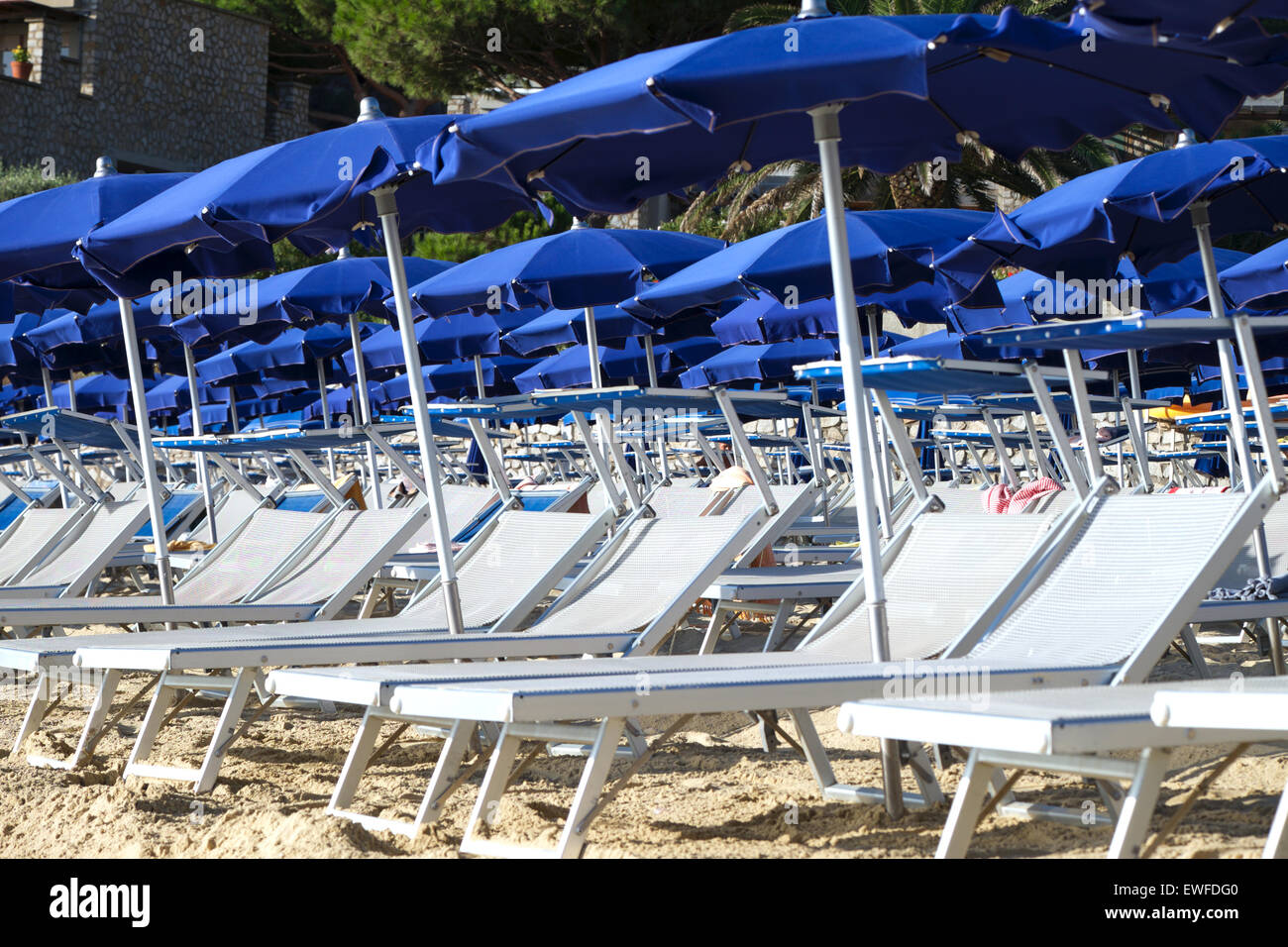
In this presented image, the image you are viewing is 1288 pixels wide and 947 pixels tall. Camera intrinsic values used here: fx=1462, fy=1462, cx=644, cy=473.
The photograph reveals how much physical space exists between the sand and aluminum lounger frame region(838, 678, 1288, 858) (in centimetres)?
43

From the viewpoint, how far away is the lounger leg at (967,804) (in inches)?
105

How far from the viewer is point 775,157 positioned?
474 centimetres

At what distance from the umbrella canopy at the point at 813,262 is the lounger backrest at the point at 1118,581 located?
3.31 meters

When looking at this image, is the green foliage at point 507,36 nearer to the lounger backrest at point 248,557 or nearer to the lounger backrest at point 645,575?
the lounger backrest at point 248,557

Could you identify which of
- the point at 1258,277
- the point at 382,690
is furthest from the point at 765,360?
the point at 382,690

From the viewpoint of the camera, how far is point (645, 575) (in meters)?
4.99

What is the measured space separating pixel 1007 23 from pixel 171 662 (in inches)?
110

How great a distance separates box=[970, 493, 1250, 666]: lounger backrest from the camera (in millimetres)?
3469

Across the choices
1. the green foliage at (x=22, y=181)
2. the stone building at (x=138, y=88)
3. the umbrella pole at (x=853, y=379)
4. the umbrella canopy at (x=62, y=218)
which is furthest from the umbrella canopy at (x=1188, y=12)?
the stone building at (x=138, y=88)

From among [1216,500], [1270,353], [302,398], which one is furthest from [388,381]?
[1216,500]

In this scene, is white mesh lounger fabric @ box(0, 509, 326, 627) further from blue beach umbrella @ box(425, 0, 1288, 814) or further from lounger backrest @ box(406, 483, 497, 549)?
blue beach umbrella @ box(425, 0, 1288, 814)

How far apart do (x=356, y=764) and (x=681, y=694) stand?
1.14 m
